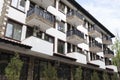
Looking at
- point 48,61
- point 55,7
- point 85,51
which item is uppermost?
point 55,7

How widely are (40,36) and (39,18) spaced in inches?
105

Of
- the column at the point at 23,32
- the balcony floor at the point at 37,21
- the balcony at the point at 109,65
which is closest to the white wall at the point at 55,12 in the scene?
the balcony floor at the point at 37,21

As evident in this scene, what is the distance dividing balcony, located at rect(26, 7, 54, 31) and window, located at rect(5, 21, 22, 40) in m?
1.30

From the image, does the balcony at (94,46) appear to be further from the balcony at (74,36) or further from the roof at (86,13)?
the balcony at (74,36)

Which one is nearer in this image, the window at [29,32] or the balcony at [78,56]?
the window at [29,32]

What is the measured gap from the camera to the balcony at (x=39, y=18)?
57.4 feet

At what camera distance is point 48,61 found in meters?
19.6

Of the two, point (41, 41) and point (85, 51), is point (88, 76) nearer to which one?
point (85, 51)

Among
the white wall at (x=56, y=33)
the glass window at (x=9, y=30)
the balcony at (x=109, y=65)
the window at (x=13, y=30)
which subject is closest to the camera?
the glass window at (x=9, y=30)

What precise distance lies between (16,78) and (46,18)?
8.23 metres

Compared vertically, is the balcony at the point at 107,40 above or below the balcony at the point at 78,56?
above

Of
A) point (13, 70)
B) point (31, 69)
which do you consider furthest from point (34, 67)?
point (13, 70)

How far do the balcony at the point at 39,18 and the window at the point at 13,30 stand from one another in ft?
4.28

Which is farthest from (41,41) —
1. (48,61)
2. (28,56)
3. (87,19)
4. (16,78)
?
(87,19)
